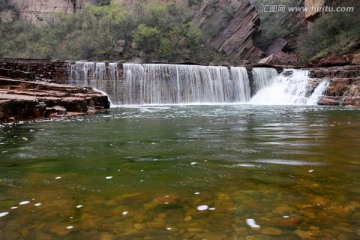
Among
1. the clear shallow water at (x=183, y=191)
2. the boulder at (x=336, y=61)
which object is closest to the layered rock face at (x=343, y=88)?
the boulder at (x=336, y=61)

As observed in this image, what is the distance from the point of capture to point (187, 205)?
9.91 feet

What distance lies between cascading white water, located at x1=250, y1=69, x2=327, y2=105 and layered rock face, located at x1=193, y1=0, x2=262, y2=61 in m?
13.6

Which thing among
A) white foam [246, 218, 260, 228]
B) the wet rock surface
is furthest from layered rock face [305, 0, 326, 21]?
white foam [246, 218, 260, 228]

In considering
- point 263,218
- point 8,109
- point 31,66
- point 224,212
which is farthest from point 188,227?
point 31,66

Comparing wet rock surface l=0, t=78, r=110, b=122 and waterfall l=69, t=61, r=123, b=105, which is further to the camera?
waterfall l=69, t=61, r=123, b=105

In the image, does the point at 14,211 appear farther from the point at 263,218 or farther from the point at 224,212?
the point at 263,218

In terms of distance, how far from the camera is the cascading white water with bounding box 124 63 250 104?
975 inches

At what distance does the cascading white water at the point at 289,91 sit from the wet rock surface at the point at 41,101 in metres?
12.2

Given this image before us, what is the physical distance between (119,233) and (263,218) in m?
1.12

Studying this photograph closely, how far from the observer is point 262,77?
26.5 metres

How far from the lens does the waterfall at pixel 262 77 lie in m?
26.5

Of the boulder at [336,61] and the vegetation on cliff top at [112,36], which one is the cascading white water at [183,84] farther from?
the vegetation on cliff top at [112,36]

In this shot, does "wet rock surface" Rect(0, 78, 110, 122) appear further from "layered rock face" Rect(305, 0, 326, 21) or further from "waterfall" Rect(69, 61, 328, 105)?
"layered rock face" Rect(305, 0, 326, 21)

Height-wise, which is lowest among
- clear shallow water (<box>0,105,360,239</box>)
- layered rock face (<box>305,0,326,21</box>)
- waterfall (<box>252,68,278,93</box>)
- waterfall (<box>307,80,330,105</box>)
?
clear shallow water (<box>0,105,360,239</box>)
